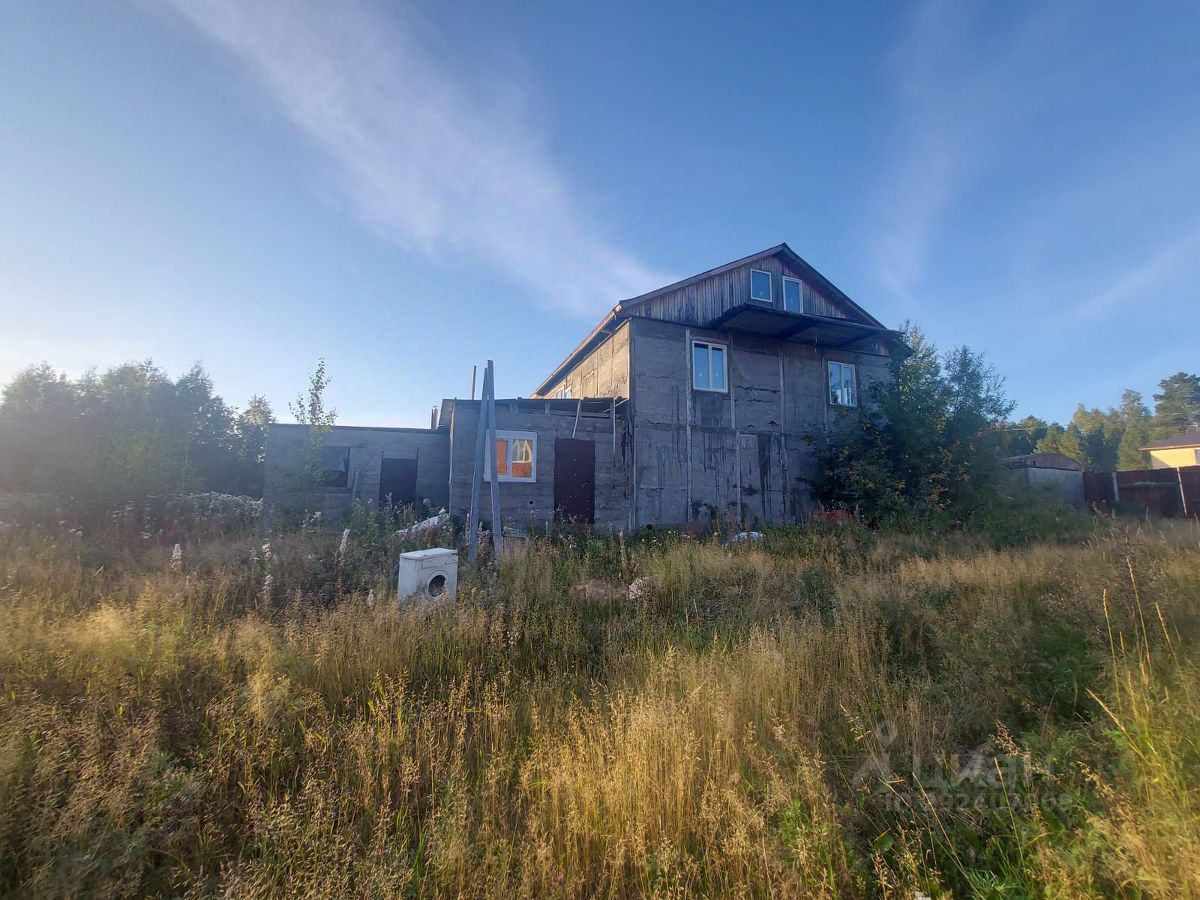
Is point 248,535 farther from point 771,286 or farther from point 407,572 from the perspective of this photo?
point 771,286

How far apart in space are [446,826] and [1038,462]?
38.4m

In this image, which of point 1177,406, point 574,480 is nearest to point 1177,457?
point 1177,406

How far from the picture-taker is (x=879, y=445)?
1459 cm

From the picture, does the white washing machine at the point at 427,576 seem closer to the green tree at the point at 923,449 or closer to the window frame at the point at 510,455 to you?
the window frame at the point at 510,455

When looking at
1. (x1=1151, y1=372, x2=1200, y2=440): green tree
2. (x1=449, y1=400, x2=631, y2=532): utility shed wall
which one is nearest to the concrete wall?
(x1=1151, y1=372, x2=1200, y2=440): green tree

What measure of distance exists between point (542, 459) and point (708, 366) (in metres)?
6.00

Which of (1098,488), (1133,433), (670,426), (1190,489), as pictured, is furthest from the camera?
(1133,433)

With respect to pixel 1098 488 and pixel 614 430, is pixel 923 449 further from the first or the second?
pixel 1098 488

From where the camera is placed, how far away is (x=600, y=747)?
2629 millimetres

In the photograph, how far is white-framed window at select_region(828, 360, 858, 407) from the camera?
55.2 ft

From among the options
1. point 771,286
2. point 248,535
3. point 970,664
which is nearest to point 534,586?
point 970,664

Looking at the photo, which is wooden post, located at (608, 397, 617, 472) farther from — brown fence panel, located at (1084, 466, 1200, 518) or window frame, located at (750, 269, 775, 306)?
brown fence panel, located at (1084, 466, 1200, 518)

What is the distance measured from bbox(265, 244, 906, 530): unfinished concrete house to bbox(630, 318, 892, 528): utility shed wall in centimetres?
4

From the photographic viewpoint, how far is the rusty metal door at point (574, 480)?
46.2 ft
